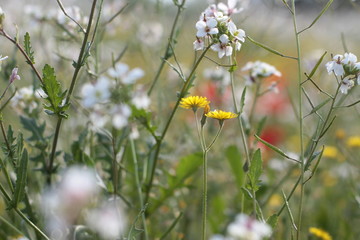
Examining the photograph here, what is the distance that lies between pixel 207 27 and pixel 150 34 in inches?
61.6

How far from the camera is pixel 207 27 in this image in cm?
119

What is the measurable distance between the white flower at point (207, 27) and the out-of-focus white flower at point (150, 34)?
4.85 ft

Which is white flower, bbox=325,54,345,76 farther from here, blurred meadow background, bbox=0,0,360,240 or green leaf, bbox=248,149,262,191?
green leaf, bbox=248,149,262,191

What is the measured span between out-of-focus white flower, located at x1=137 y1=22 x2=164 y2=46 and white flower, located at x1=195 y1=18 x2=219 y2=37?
1479 millimetres

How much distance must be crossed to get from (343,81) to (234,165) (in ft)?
2.68

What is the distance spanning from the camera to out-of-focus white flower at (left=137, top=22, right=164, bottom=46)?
2.70 meters

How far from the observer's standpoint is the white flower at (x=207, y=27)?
1168 millimetres

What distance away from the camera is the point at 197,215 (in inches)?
89.7

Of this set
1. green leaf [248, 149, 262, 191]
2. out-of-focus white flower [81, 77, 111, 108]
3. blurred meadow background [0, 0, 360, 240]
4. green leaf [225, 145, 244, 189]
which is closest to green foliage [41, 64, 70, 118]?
blurred meadow background [0, 0, 360, 240]

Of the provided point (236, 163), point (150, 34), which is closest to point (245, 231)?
point (236, 163)

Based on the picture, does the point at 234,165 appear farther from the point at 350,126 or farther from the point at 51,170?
the point at 350,126

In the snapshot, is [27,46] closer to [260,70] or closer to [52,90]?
[52,90]

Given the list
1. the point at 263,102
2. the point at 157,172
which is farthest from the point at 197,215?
the point at 263,102

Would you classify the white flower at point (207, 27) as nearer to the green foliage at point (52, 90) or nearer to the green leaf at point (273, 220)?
the green foliage at point (52, 90)
